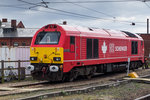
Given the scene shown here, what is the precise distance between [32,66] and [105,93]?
494cm

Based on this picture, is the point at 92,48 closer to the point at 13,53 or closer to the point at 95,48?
the point at 95,48

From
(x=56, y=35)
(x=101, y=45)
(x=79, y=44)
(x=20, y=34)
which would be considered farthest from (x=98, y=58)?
(x=20, y=34)

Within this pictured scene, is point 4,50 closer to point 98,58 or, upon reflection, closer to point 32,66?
point 32,66

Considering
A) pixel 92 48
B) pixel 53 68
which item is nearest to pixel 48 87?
pixel 53 68

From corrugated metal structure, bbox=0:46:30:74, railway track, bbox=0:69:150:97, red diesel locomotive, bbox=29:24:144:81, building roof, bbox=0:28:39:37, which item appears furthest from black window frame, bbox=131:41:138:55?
building roof, bbox=0:28:39:37

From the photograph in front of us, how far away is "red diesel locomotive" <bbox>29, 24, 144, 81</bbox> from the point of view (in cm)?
1344

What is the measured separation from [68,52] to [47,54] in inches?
45.4

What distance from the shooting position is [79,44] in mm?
14539

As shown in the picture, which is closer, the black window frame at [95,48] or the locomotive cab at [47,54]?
the locomotive cab at [47,54]

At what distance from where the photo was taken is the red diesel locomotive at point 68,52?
44.1 ft

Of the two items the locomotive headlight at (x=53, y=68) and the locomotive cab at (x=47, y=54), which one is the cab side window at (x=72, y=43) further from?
the locomotive headlight at (x=53, y=68)

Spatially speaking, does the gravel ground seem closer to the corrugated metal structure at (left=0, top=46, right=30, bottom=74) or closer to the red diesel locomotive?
the red diesel locomotive

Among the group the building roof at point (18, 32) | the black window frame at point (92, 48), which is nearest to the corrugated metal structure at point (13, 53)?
the black window frame at point (92, 48)

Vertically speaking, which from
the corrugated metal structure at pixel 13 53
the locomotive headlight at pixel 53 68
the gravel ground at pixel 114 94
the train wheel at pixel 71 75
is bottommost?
the gravel ground at pixel 114 94
